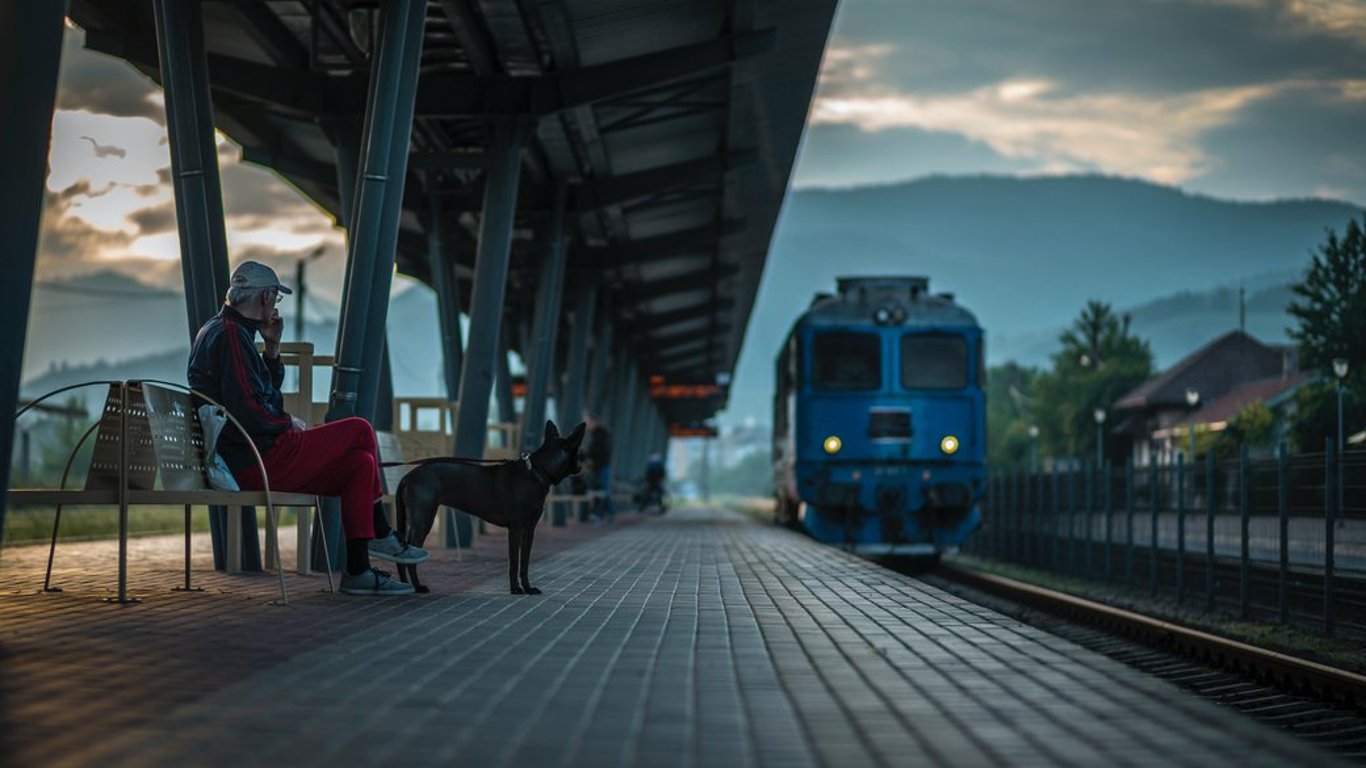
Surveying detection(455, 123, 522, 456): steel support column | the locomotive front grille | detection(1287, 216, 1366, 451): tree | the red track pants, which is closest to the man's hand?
the red track pants

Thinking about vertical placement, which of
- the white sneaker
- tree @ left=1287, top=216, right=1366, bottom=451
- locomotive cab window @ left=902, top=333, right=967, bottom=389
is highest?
tree @ left=1287, top=216, right=1366, bottom=451

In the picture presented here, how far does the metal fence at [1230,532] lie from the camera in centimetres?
1428

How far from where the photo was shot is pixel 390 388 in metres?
19.4

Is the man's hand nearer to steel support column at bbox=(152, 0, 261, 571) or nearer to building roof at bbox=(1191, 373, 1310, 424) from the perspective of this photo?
steel support column at bbox=(152, 0, 261, 571)

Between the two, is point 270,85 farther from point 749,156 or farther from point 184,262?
point 749,156

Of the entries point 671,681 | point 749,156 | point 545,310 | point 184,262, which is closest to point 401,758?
point 671,681

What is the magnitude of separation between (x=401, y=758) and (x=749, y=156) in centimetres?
2370

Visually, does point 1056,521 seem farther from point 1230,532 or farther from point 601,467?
point 601,467

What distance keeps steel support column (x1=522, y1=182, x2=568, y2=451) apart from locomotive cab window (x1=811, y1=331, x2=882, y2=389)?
3.97 meters

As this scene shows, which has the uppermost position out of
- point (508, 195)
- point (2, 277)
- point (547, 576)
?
point (508, 195)

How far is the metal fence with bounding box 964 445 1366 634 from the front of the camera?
1428 centimetres

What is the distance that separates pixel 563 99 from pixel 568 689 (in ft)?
50.3

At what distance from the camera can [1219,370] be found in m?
110

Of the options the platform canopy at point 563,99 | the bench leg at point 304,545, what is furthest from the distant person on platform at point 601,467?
the bench leg at point 304,545
